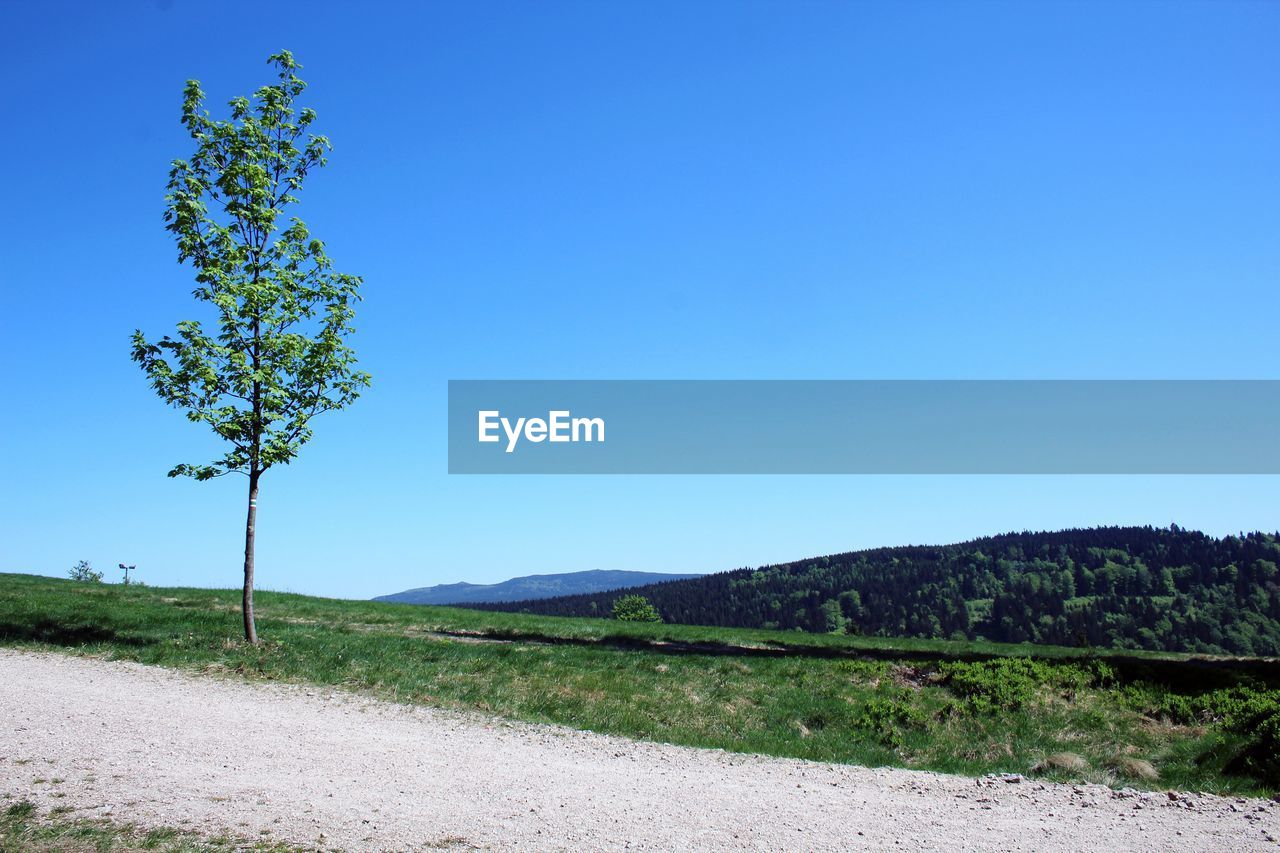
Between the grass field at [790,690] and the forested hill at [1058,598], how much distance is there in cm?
12818

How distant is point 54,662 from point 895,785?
1874cm

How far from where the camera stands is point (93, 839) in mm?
8234

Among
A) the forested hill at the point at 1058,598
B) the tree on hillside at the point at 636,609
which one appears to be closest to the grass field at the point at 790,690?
the tree on hillside at the point at 636,609

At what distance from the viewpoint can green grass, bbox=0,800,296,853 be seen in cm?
801

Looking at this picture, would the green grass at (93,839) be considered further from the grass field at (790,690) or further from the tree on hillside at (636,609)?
the tree on hillside at (636,609)

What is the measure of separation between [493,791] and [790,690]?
12176mm

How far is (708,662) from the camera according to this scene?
24172mm

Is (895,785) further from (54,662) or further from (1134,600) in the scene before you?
Result: (1134,600)

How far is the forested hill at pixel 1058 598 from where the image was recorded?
135750mm

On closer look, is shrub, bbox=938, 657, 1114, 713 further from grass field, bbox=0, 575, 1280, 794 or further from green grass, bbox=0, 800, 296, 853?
green grass, bbox=0, 800, 296, 853

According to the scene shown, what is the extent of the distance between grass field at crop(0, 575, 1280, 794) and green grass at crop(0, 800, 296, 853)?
327 inches

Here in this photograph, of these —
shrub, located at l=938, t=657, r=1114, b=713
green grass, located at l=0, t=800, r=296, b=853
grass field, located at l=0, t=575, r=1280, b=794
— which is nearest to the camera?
green grass, located at l=0, t=800, r=296, b=853

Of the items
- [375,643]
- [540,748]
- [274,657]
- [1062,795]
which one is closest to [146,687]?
[274,657]

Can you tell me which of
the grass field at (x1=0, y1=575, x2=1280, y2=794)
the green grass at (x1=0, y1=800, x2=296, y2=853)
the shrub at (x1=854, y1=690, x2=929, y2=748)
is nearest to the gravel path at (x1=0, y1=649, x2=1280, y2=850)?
the green grass at (x1=0, y1=800, x2=296, y2=853)
